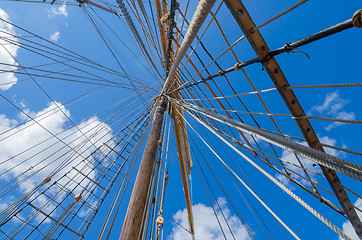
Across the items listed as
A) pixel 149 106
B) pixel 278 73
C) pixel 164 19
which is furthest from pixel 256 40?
pixel 149 106

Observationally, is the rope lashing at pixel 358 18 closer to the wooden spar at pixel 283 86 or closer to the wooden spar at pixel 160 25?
the wooden spar at pixel 283 86

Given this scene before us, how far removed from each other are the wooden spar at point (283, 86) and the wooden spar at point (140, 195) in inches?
106

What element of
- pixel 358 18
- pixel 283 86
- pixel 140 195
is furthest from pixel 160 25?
pixel 358 18

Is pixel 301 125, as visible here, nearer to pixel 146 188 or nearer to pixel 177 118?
pixel 146 188

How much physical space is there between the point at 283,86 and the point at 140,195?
9.59 ft

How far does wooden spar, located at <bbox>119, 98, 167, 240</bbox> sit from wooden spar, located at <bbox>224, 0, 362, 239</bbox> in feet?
8.87

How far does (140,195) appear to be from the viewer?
10.0 ft

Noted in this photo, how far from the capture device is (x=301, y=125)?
2.21 metres

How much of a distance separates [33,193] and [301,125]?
667cm

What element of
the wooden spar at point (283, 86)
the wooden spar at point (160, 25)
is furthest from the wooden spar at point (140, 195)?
the wooden spar at point (160, 25)

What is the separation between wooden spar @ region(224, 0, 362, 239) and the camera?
1887mm

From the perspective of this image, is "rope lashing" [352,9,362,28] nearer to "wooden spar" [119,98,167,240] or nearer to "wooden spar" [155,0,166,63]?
"wooden spar" [119,98,167,240]

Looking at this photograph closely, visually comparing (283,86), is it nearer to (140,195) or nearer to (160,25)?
(140,195)

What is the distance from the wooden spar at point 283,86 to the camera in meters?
1.89
